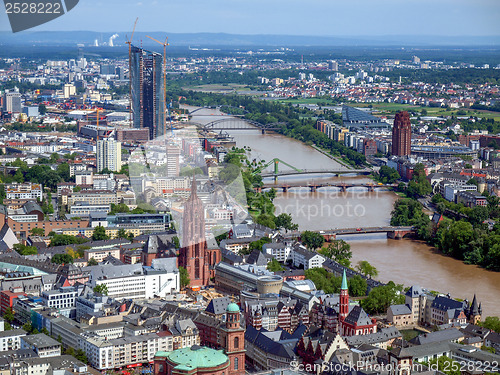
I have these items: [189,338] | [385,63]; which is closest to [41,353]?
[189,338]

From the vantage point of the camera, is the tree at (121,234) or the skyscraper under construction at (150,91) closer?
the tree at (121,234)

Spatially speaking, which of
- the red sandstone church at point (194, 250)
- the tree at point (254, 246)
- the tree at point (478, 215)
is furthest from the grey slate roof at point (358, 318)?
the tree at point (478, 215)

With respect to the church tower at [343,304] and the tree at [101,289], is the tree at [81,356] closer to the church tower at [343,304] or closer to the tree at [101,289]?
the tree at [101,289]

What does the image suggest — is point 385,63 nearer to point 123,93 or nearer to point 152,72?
point 123,93

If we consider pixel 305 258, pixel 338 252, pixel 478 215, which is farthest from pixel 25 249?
pixel 478 215

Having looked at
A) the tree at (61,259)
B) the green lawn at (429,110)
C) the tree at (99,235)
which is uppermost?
the tree at (61,259)

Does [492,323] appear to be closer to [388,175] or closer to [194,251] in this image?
[194,251]
